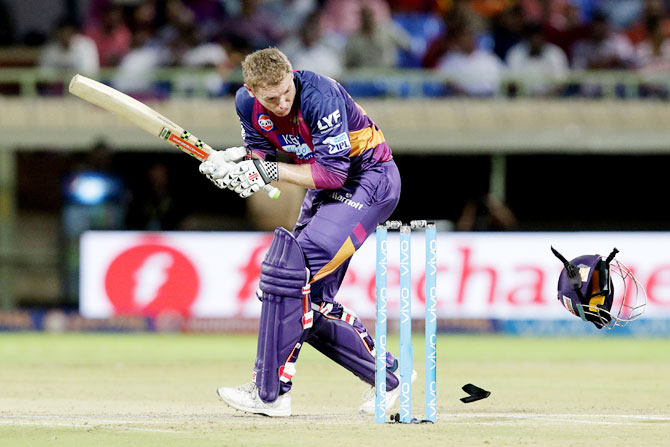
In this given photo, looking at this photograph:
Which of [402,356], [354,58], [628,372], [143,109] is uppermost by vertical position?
[354,58]

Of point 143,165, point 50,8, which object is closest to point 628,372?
point 143,165

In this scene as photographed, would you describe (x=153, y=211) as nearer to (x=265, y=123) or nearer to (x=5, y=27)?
(x=5, y=27)

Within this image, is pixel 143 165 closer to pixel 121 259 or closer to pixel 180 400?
pixel 121 259

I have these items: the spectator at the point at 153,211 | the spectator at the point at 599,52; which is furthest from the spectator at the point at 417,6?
the spectator at the point at 153,211

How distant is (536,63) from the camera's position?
1491 cm

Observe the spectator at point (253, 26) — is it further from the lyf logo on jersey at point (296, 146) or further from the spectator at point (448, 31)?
the lyf logo on jersey at point (296, 146)

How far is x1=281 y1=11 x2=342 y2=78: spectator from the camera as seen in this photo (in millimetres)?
14461

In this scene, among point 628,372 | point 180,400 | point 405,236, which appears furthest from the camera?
point 628,372

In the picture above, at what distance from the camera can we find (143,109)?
622cm

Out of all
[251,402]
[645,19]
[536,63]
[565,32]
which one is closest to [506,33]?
[536,63]

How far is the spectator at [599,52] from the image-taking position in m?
15.1

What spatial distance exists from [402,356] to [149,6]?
1070 cm

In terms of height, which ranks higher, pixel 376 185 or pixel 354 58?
pixel 354 58

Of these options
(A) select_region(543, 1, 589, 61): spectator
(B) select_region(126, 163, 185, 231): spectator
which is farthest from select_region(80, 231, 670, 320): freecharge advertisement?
(A) select_region(543, 1, 589, 61): spectator
